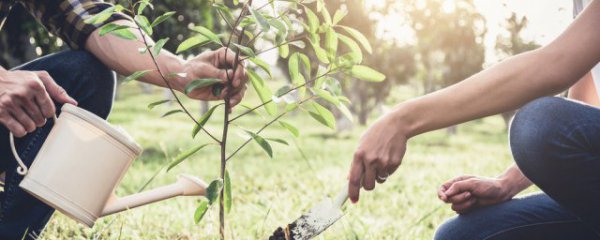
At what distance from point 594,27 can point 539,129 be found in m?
0.25

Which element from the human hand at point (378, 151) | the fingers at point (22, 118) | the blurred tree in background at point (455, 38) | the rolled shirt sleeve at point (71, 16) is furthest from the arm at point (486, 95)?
the blurred tree in background at point (455, 38)

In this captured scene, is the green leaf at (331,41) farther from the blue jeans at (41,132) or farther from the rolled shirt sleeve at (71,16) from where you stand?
the blue jeans at (41,132)

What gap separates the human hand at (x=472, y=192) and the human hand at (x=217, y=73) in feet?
2.18

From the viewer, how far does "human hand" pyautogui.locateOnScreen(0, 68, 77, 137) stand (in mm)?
1383

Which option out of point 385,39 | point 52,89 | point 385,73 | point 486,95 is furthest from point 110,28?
point 385,73

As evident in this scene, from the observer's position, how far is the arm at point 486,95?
121cm

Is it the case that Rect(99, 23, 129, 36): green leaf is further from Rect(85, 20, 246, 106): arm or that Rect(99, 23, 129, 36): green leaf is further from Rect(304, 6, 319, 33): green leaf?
Rect(304, 6, 319, 33): green leaf

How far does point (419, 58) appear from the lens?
130ft

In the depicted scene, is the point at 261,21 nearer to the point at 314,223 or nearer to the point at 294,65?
the point at 294,65

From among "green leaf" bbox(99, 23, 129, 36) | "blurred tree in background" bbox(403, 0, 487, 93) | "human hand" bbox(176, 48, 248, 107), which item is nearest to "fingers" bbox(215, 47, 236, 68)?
"human hand" bbox(176, 48, 248, 107)

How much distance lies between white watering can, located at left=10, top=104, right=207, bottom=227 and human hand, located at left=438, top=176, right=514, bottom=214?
0.91m

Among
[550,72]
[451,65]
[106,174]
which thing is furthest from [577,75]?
[451,65]

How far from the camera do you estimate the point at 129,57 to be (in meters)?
1.79

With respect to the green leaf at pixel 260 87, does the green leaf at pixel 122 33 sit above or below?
above
